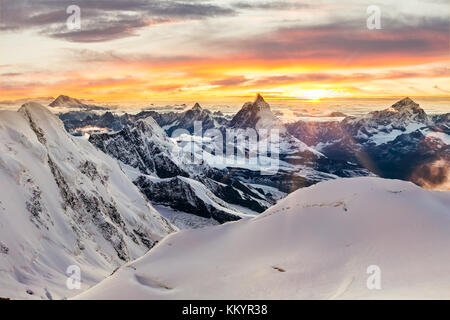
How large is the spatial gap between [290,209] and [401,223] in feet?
20.6

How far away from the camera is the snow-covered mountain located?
290ft

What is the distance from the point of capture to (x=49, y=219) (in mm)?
125938

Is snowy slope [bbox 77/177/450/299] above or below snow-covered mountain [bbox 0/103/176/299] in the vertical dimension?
above

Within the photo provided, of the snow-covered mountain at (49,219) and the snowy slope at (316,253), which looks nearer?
the snowy slope at (316,253)

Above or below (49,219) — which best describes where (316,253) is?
above

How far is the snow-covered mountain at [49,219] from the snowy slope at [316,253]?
5387 centimetres

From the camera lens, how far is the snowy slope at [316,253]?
816 inches

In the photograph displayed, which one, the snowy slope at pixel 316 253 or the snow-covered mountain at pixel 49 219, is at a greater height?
the snowy slope at pixel 316 253

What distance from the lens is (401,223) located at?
2509 centimetres

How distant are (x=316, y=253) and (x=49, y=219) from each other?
4491 inches

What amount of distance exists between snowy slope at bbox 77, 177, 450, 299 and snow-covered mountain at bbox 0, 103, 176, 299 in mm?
53866

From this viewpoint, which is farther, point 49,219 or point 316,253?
point 49,219

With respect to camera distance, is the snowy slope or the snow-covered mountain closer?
the snowy slope
